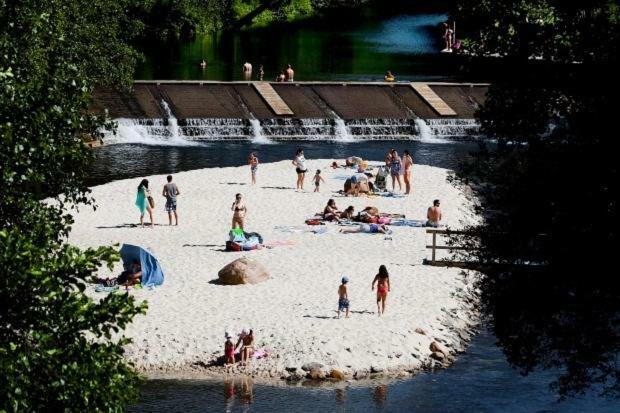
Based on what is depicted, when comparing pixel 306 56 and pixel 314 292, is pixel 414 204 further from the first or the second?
pixel 306 56

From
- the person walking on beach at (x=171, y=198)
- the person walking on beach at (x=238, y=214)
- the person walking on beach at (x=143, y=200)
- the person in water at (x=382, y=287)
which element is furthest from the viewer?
the person walking on beach at (x=171, y=198)

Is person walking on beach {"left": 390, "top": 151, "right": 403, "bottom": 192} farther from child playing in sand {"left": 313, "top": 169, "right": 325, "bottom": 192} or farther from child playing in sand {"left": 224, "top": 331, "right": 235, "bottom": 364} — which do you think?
child playing in sand {"left": 224, "top": 331, "right": 235, "bottom": 364}

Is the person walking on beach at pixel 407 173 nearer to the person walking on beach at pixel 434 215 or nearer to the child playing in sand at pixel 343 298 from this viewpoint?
the person walking on beach at pixel 434 215

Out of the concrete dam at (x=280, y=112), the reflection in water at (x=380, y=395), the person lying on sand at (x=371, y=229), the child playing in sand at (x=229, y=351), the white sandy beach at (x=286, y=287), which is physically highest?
the concrete dam at (x=280, y=112)

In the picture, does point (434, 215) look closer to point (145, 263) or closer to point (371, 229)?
point (371, 229)

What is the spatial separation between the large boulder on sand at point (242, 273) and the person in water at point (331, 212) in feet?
25.4

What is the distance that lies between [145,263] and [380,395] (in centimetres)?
866

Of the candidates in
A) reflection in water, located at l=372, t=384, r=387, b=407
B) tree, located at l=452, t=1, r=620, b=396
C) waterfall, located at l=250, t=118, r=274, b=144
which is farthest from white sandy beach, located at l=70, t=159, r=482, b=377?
waterfall, located at l=250, t=118, r=274, b=144

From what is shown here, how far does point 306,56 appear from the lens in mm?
101688

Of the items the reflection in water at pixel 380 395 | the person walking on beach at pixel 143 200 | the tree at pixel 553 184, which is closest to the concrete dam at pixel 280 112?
the person walking on beach at pixel 143 200

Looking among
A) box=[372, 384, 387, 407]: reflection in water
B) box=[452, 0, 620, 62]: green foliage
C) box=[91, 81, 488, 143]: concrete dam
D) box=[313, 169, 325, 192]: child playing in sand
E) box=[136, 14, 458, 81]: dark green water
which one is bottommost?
box=[372, 384, 387, 407]: reflection in water

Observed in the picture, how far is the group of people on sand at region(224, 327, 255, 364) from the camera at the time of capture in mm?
30531

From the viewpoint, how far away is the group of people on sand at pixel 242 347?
100 feet

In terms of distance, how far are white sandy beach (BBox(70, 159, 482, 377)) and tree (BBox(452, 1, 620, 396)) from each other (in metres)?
9.05
